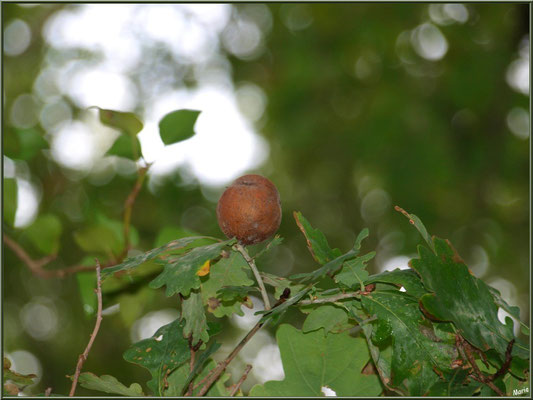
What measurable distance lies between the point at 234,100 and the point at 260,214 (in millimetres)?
6670

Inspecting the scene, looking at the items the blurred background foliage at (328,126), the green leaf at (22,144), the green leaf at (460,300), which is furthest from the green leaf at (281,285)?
the blurred background foliage at (328,126)

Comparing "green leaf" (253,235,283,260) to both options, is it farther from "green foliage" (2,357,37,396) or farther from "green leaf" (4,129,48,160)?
"green leaf" (4,129,48,160)

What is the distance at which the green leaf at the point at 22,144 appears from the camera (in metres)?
1.95

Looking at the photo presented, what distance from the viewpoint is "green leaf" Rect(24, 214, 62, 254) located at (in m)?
2.17

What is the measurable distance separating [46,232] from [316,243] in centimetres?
154

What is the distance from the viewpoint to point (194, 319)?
1083 mm

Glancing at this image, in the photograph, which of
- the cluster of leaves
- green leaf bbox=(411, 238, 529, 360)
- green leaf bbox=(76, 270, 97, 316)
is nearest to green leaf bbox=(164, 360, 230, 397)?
the cluster of leaves

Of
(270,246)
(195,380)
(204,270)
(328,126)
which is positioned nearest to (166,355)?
(195,380)

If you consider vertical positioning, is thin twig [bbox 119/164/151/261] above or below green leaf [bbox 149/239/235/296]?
below

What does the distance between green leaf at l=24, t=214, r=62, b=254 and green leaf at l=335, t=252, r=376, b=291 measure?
153 centimetres

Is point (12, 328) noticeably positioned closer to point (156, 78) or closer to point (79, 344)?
point (79, 344)

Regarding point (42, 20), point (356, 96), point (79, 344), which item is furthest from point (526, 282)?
point (42, 20)

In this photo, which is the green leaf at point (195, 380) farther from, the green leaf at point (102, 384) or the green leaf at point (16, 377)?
the green leaf at point (16, 377)

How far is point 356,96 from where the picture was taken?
229 inches
